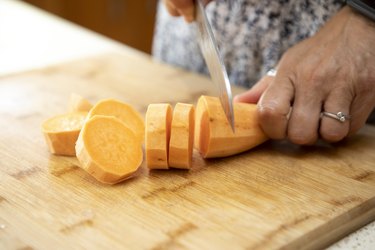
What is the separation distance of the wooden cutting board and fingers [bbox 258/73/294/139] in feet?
0.18

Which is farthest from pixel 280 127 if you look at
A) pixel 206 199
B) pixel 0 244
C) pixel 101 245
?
pixel 0 244

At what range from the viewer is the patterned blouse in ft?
5.19

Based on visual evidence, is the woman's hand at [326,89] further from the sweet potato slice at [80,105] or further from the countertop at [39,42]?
the countertop at [39,42]

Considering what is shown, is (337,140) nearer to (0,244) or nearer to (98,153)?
(98,153)

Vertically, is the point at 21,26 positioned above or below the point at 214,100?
below

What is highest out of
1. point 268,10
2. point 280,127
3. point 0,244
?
point 268,10

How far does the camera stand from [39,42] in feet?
7.20

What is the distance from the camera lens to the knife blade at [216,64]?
1195 mm

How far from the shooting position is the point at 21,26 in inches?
93.8

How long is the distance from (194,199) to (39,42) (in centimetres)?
128

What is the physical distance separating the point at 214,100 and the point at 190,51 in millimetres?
640

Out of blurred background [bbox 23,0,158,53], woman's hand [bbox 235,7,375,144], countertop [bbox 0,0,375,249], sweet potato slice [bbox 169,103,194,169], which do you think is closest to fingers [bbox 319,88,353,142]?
woman's hand [bbox 235,7,375,144]

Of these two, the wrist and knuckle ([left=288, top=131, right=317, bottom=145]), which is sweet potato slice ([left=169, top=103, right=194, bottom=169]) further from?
the wrist

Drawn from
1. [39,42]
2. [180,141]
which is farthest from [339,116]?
[39,42]
